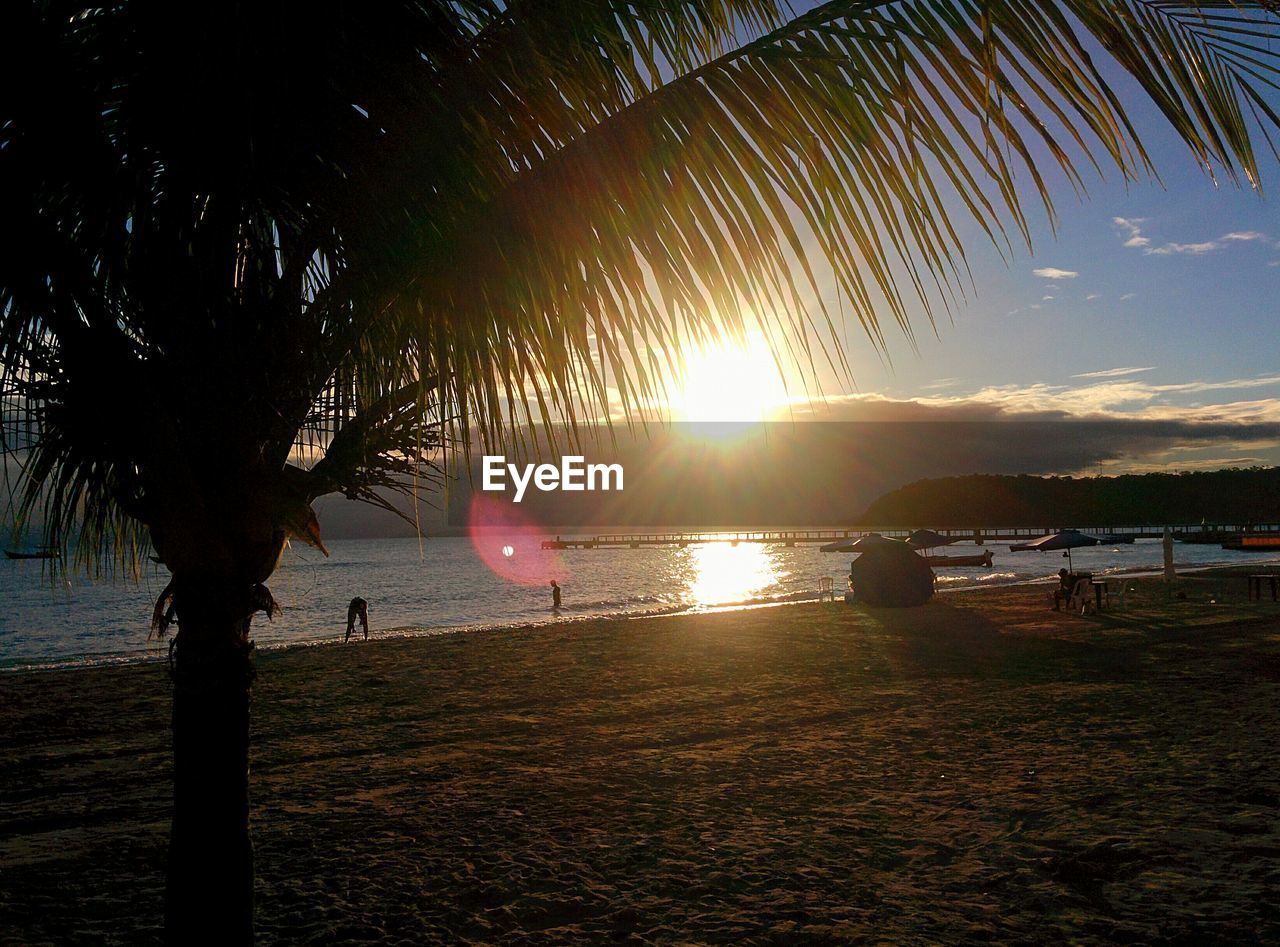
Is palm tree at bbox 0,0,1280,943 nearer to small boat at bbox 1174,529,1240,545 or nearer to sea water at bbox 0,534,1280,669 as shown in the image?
sea water at bbox 0,534,1280,669

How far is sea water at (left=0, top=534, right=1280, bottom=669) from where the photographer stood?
114 ft

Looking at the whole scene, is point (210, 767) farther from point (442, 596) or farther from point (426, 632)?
point (442, 596)

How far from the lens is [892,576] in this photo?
2139 cm

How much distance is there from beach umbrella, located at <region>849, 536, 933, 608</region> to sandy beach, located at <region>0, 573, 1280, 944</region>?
7.87 metres

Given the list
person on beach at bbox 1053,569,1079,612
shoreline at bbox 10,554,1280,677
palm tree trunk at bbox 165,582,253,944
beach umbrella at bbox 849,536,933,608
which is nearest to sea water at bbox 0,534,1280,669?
shoreline at bbox 10,554,1280,677

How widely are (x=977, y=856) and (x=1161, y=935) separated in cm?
116

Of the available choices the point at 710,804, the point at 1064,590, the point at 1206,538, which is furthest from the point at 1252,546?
the point at 710,804

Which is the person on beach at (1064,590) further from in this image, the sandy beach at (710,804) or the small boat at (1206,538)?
the small boat at (1206,538)

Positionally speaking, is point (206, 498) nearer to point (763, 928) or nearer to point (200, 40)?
point (200, 40)

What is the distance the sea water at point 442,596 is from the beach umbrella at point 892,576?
10941 mm

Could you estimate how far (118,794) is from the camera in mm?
7395

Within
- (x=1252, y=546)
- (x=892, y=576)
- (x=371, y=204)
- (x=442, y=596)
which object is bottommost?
(x=442, y=596)

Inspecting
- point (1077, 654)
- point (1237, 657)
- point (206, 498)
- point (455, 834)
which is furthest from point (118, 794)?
point (1237, 657)

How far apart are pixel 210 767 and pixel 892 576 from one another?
66.6ft
